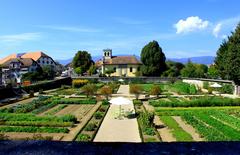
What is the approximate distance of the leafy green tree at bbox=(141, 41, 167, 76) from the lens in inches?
2948

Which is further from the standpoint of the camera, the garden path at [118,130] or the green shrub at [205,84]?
the green shrub at [205,84]

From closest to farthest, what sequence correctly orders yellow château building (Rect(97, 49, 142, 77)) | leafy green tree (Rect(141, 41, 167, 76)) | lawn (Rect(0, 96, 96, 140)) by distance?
lawn (Rect(0, 96, 96, 140)), leafy green tree (Rect(141, 41, 167, 76)), yellow château building (Rect(97, 49, 142, 77))

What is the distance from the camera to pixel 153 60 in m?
75.2

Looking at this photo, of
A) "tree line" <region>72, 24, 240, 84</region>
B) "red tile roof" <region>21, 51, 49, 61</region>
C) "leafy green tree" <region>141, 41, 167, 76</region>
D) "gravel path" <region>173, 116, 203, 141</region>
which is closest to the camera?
"gravel path" <region>173, 116, 203, 141</region>

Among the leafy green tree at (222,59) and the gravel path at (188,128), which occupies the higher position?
the leafy green tree at (222,59)

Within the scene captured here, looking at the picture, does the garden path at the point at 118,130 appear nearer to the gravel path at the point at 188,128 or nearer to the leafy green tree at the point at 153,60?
the gravel path at the point at 188,128

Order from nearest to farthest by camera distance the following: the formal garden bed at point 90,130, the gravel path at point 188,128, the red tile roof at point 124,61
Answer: the formal garden bed at point 90,130 → the gravel path at point 188,128 → the red tile roof at point 124,61

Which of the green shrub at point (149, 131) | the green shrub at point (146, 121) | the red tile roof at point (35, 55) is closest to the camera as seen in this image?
the green shrub at point (149, 131)

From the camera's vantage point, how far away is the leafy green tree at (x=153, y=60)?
246ft

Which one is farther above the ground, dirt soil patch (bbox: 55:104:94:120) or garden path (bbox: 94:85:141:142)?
dirt soil patch (bbox: 55:104:94:120)

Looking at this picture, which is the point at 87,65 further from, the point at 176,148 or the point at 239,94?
the point at 176,148

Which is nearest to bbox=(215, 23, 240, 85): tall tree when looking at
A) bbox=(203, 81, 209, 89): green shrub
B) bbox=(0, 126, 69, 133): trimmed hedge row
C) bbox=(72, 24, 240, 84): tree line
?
bbox=(72, 24, 240, 84): tree line

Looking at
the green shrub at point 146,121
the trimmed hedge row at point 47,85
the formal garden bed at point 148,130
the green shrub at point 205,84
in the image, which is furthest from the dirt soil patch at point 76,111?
the green shrub at point 205,84

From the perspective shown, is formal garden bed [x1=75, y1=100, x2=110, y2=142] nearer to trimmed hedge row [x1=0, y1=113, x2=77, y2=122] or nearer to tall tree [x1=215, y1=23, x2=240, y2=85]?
trimmed hedge row [x1=0, y1=113, x2=77, y2=122]
